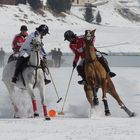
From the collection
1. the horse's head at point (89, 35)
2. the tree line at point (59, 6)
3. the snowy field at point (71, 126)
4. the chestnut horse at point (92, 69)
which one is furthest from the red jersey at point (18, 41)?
the tree line at point (59, 6)

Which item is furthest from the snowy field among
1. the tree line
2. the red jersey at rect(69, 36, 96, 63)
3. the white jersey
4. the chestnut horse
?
the tree line

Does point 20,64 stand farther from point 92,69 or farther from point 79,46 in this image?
point 92,69

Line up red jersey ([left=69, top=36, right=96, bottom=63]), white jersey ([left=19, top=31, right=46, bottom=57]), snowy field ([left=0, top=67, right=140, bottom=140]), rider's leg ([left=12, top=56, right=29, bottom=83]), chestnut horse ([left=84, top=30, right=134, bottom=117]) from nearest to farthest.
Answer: snowy field ([left=0, top=67, right=140, bottom=140]) < white jersey ([left=19, top=31, right=46, bottom=57]) < chestnut horse ([left=84, top=30, right=134, bottom=117]) < rider's leg ([left=12, top=56, right=29, bottom=83]) < red jersey ([left=69, top=36, right=96, bottom=63])

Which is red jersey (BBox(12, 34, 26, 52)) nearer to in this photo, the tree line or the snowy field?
the snowy field

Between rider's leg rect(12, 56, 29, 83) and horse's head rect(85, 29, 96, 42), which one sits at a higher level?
horse's head rect(85, 29, 96, 42)

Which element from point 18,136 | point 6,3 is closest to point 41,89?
point 18,136

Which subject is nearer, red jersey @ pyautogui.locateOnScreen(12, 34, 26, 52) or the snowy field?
the snowy field

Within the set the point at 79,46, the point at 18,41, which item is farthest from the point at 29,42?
→ the point at 18,41

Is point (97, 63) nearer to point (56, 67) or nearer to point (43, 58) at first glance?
point (43, 58)

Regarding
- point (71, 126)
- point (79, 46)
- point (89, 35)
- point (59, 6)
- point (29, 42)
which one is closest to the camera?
point (71, 126)

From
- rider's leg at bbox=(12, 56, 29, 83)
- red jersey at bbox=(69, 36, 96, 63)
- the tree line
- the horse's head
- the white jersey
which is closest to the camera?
the white jersey

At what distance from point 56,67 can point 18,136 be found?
92.2 ft

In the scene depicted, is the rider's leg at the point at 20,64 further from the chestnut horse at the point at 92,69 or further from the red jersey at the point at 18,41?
the red jersey at the point at 18,41

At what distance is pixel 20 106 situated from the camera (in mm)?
15031
